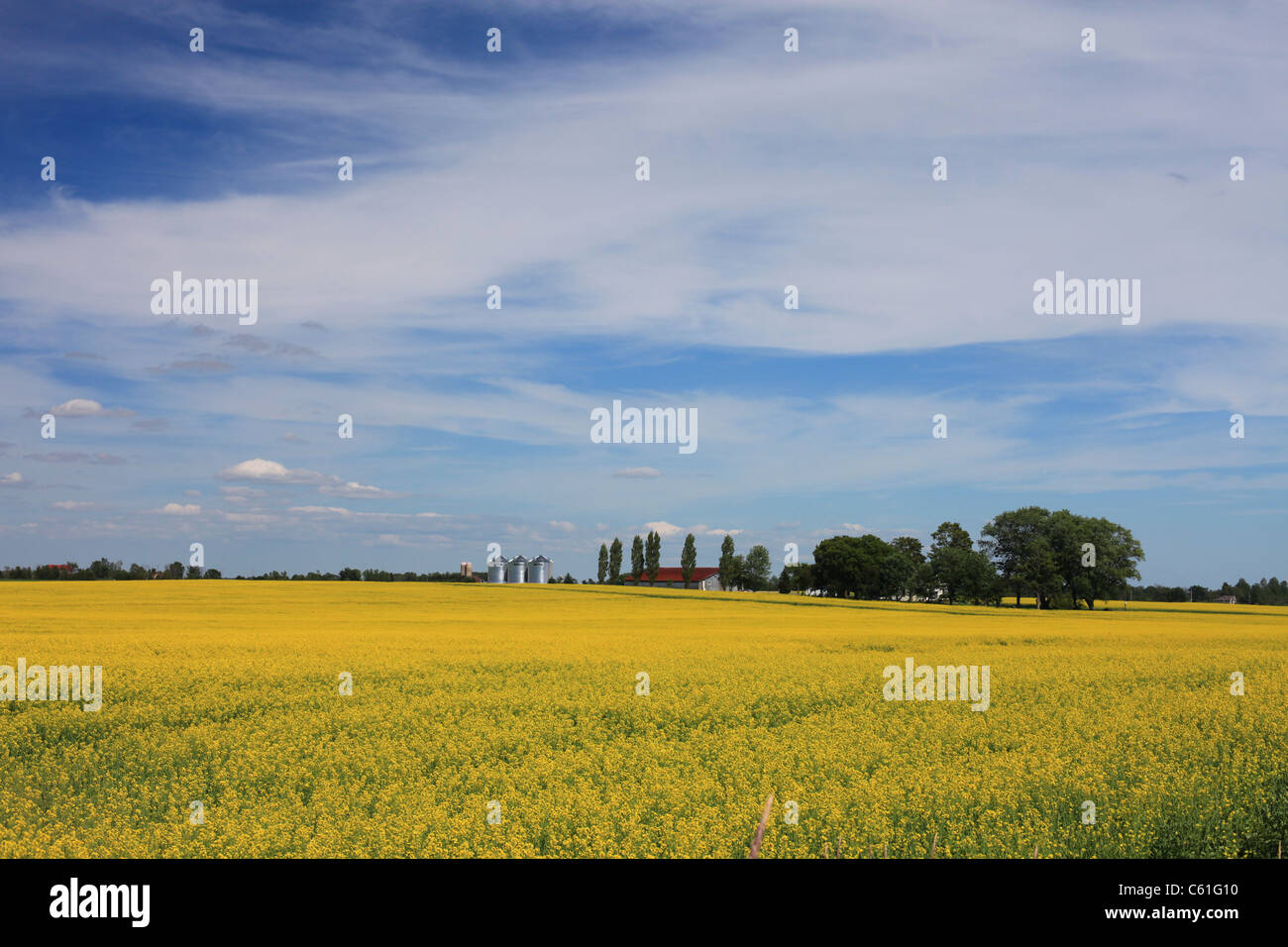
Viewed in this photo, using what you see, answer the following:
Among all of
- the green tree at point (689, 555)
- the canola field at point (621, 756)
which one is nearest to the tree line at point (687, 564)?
the green tree at point (689, 555)

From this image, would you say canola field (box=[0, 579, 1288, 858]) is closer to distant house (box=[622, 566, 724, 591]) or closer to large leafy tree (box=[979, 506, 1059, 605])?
large leafy tree (box=[979, 506, 1059, 605])

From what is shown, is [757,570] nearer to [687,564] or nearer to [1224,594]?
[687,564]

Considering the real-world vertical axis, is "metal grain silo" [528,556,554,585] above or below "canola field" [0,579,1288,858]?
below

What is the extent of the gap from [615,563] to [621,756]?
13051 centimetres

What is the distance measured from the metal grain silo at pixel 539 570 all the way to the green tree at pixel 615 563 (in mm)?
12384

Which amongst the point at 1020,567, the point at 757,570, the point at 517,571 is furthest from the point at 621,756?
the point at 757,570

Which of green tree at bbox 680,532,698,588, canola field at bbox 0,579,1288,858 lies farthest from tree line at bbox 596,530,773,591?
canola field at bbox 0,579,1288,858

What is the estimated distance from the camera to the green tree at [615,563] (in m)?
141

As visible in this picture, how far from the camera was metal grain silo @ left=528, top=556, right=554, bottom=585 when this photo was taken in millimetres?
129500

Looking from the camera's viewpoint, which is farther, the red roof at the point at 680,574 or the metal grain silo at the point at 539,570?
the red roof at the point at 680,574

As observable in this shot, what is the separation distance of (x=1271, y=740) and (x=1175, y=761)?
317 cm

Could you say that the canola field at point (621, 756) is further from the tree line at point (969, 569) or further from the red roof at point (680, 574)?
the red roof at point (680, 574)

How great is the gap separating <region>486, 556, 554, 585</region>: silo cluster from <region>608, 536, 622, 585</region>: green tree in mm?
12317
